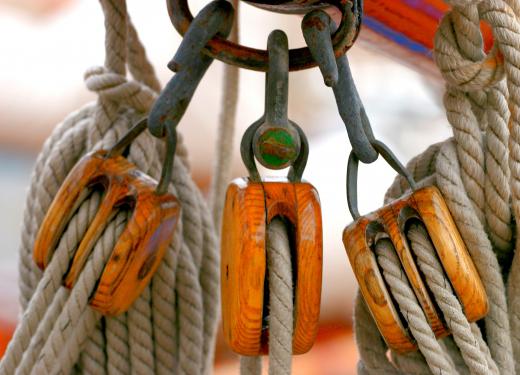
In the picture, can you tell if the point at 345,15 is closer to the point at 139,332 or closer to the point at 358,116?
the point at 358,116

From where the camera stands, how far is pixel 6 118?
2.43m

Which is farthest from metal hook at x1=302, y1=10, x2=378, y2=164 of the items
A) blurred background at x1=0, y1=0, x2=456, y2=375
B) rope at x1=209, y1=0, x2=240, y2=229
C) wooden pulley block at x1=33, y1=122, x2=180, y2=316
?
blurred background at x1=0, y1=0, x2=456, y2=375

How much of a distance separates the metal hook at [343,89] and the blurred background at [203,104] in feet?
4.88

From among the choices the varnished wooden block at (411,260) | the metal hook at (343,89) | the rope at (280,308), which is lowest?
the rope at (280,308)

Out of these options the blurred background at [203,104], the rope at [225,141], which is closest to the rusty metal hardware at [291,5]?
the rope at [225,141]

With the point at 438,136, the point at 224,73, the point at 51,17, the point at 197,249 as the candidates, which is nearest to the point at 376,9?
the point at 224,73

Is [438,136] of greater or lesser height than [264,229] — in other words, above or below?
above

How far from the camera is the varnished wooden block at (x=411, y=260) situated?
0.64 metres

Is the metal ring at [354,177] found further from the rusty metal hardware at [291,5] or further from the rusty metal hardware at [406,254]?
the rusty metal hardware at [291,5]

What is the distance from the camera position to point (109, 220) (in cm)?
73

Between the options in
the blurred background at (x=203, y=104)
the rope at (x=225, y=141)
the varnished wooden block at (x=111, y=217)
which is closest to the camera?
the varnished wooden block at (x=111, y=217)

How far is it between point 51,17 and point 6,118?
13.9 inches

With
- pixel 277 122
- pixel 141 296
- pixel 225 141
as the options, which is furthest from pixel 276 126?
pixel 225 141

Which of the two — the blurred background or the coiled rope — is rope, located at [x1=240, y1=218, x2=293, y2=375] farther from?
the blurred background
